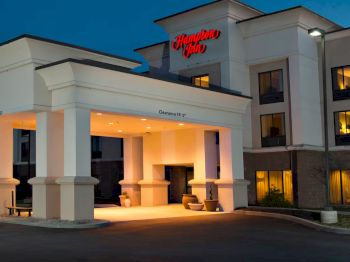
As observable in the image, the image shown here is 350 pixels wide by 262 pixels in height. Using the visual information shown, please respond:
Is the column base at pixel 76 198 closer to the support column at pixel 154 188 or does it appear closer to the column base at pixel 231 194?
the column base at pixel 231 194

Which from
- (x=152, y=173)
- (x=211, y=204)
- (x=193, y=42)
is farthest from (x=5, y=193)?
(x=193, y=42)

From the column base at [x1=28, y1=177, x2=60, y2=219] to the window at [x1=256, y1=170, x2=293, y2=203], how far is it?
15.0 m

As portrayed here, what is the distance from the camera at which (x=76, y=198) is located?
22062 millimetres

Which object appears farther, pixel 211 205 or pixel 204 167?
pixel 204 167

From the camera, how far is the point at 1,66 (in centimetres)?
2514

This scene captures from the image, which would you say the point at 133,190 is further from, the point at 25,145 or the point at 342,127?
the point at 25,145

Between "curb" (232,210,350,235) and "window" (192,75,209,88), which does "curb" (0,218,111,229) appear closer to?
"curb" (232,210,350,235)

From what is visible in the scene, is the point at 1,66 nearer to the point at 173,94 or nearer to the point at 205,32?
the point at 173,94

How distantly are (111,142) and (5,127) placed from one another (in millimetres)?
19019

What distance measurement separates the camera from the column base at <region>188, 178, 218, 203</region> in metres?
31.4

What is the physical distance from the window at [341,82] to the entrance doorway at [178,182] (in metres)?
12.9

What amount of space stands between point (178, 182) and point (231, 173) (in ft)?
36.8

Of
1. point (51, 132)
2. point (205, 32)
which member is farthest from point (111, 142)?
point (51, 132)

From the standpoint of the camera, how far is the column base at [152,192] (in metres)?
34.9
